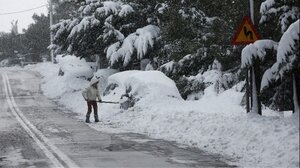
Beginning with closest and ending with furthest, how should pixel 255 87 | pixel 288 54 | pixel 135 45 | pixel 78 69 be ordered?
pixel 288 54 < pixel 255 87 < pixel 135 45 < pixel 78 69

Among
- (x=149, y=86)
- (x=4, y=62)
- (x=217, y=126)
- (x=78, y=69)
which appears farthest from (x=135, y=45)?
(x=4, y=62)

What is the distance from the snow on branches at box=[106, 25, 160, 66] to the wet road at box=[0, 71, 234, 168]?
184 inches

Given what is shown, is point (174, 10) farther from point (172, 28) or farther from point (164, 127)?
point (164, 127)

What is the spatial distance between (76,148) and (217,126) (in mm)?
3333

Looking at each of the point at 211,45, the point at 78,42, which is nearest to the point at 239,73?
the point at 211,45

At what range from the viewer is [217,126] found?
11.2m

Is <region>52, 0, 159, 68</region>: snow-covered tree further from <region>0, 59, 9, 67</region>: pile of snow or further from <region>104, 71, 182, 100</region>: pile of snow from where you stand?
<region>0, 59, 9, 67</region>: pile of snow

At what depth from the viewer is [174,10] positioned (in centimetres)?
1830

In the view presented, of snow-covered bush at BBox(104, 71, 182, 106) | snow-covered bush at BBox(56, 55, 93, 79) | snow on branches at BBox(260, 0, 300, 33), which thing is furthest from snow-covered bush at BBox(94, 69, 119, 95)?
snow on branches at BBox(260, 0, 300, 33)

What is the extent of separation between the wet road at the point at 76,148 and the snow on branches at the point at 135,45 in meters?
4.68

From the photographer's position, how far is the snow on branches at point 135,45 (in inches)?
853

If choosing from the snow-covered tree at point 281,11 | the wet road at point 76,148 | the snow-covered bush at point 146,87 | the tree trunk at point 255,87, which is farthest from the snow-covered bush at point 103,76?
the snow-covered tree at point 281,11

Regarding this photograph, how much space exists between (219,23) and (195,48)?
125 cm

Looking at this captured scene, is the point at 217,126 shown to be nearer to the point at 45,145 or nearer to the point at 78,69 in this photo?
the point at 45,145
